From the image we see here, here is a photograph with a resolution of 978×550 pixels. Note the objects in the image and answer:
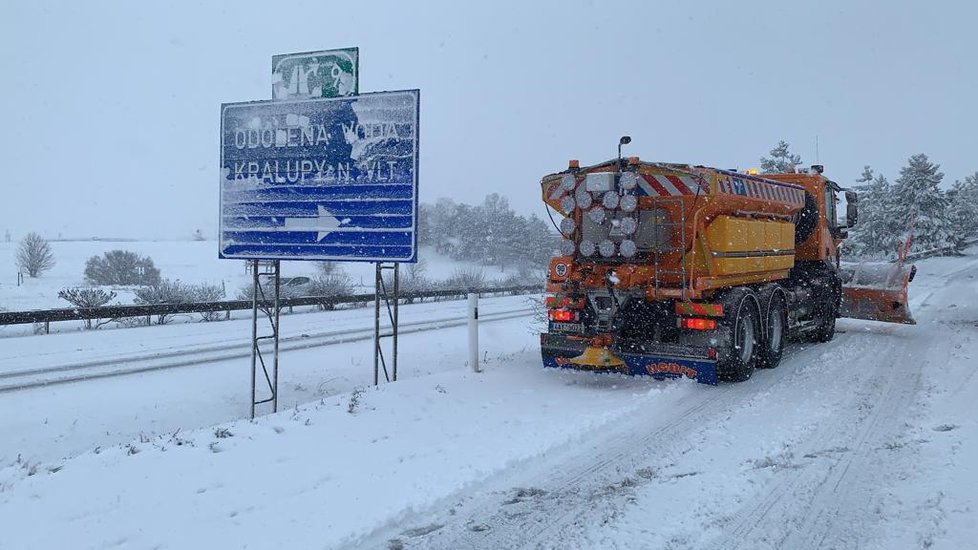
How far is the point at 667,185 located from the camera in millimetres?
8531

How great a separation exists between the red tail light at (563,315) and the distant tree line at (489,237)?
5251 cm

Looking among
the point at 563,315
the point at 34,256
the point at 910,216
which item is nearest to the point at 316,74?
the point at 563,315

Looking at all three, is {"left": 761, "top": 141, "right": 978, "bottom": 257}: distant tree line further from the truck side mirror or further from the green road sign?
the green road sign

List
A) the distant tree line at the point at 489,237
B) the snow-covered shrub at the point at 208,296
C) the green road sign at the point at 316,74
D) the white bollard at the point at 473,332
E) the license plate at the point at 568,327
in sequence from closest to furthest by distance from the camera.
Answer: the green road sign at the point at 316,74
the license plate at the point at 568,327
the white bollard at the point at 473,332
the snow-covered shrub at the point at 208,296
the distant tree line at the point at 489,237

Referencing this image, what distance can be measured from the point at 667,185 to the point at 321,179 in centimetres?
418

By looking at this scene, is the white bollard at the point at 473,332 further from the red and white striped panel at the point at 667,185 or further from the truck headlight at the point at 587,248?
the red and white striped panel at the point at 667,185

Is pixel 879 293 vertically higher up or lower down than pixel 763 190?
lower down

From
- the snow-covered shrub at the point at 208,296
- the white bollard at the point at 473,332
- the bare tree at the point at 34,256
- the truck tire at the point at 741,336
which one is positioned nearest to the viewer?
the truck tire at the point at 741,336

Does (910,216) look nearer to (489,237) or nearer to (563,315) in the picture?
(489,237)

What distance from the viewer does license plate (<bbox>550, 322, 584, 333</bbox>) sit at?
9.06 meters

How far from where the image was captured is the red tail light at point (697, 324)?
852 centimetres

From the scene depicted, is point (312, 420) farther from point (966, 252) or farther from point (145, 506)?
point (966, 252)

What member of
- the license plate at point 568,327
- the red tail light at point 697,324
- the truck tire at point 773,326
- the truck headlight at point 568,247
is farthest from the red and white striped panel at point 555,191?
the truck tire at point 773,326

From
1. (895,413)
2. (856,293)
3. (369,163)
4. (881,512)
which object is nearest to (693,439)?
(881,512)
